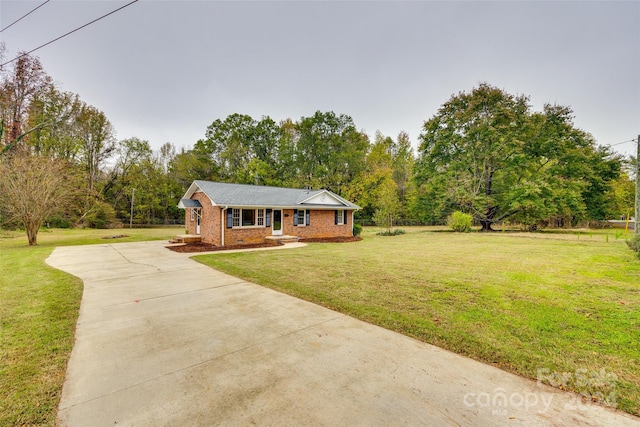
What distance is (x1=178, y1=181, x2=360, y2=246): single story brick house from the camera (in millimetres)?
13773

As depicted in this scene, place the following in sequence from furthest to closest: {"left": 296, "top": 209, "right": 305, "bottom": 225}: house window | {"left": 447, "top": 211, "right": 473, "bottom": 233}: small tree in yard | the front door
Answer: {"left": 447, "top": 211, "right": 473, "bottom": 233}: small tree in yard, {"left": 296, "top": 209, "right": 305, "bottom": 225}: house window, the front door

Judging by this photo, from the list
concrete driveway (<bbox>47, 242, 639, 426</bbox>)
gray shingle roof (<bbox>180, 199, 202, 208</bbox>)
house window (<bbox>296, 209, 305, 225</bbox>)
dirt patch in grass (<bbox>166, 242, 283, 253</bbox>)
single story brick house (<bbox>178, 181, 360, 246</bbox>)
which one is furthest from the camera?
house window (<bbox>296, 209, 305, 225</bbox>)

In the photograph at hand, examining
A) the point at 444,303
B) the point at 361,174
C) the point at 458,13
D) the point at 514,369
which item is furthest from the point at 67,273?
the point at 361,174

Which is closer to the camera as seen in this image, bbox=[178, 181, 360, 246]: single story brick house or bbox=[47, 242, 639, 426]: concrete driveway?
bbox=[47, 242, 639, 426]: concrete driveway

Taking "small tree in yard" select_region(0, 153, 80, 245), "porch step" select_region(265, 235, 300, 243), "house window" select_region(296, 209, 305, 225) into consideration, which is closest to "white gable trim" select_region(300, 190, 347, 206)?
"house window" select_region(296, 209, 305, 225)

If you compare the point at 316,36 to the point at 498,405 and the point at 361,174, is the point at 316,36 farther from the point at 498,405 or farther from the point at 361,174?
the point at 361,174

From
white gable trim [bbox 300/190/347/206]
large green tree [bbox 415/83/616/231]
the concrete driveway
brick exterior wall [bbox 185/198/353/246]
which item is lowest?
the concrete driveway

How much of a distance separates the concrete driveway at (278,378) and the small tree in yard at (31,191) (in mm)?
14393

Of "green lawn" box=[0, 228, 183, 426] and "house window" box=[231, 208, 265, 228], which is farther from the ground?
"house window" box=[231, 208, 265, 228]

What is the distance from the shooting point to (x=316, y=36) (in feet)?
43.8

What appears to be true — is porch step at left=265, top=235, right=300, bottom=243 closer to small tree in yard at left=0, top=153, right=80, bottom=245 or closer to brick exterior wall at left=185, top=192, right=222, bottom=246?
brick exterior wall at left=185, top=192, right=222, bottom=246

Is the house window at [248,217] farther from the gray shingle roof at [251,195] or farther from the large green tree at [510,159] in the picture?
the large green tree at [510,159]

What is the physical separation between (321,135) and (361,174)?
24.7 feet

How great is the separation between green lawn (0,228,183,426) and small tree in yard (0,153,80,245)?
976 centimetres
